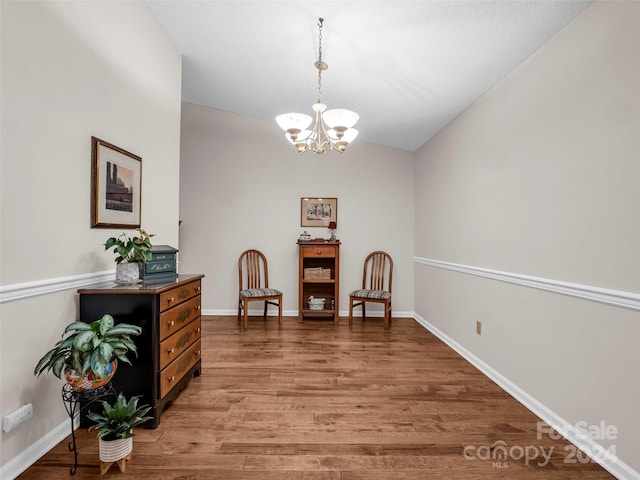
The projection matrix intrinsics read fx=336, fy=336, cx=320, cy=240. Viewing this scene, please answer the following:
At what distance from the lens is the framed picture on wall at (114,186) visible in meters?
2.09

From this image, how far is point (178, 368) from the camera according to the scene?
7.56 ft

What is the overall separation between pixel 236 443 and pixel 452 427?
4.22 feet

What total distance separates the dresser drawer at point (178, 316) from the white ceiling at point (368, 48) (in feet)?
7.39

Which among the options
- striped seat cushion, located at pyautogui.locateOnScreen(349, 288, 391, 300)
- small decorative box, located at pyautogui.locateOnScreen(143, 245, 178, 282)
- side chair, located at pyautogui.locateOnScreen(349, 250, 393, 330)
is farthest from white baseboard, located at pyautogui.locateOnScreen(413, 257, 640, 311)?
small decorative box, located at pyautogui.locateOnScreen(143, 245, 178, 282)

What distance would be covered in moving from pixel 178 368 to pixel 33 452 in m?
0.80

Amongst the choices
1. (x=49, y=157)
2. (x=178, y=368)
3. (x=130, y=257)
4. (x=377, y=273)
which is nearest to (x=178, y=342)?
(x=178, y=368)

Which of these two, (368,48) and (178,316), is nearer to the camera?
(178,316)

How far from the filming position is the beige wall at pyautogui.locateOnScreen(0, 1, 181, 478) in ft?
5.05

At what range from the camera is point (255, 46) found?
9.83 ft

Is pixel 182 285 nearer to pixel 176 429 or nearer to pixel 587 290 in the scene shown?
pixel 176 429

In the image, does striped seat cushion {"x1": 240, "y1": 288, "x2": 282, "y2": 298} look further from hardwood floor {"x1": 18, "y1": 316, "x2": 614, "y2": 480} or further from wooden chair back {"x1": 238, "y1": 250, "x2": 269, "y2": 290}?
hardwood floor {"x1": 18, "y1": 316, "x2": 614, "y2": 480}

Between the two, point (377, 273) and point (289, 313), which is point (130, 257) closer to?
point (289, 313)

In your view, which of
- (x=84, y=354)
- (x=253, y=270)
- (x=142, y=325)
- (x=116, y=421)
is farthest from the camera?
(x=253, y=270)

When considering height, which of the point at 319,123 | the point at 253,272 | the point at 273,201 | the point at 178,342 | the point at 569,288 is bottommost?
the point at 178,342
